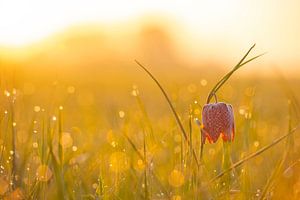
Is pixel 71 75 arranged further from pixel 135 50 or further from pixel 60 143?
pixel 60 143

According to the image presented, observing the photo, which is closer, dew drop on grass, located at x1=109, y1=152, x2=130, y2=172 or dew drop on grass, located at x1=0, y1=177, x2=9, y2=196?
dew drop on grass, located at x1=0, y1=177, x2=9, y2=196

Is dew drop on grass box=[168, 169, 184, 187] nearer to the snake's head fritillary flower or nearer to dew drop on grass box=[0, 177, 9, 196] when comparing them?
the snake's head fritillary flower

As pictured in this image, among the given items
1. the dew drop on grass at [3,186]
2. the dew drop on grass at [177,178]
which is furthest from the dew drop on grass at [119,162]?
the dew drop on grass at [3,186]

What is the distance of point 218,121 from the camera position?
183cm

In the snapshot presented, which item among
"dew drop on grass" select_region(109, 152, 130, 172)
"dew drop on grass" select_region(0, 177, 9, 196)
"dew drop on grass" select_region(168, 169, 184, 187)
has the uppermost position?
"dew drop on grass" select_region(0, 177, 9, 196)

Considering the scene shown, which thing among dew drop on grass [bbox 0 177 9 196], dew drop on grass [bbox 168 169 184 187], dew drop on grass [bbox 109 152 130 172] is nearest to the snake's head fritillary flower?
dew drop on grass [bbox 168 169 184 187]

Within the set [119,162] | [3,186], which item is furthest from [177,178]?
[3,186]

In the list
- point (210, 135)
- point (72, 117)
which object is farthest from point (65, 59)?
point (210, 135)

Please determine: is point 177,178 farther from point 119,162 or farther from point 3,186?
point 3,186

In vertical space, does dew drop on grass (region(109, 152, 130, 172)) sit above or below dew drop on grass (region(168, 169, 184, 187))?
above

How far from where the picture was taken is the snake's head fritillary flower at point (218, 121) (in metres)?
1.83

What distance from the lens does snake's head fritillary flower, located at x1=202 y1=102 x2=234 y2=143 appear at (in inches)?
72.0

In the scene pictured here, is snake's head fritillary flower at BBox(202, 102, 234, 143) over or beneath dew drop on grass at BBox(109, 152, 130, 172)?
over

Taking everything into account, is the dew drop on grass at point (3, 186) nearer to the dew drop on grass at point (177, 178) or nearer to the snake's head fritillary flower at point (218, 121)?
the dew drop on grass at point (177, 178)
